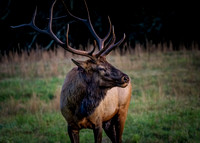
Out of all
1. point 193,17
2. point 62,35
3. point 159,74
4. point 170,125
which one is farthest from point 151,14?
point 170,125

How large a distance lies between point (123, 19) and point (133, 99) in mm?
8311

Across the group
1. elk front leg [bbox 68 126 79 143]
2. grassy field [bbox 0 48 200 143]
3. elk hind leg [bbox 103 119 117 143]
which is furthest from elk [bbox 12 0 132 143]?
grassy field [bbox 0 48 200 143]

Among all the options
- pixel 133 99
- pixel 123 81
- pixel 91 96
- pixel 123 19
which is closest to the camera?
pixel 123 81

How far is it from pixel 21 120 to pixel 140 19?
380 inches

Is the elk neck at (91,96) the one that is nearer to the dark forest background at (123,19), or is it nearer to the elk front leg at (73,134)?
the elk front leg at (73,134)

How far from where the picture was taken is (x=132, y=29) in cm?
1429

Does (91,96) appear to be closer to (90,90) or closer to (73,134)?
(90,90)

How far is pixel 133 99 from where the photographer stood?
276 inches

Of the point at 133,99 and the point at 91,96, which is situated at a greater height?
the point at 91,96

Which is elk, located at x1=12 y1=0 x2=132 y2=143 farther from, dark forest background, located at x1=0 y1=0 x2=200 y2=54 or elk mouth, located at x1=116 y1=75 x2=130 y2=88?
dark forest background, located at x1=0 y1=0 x2=200 y2=54

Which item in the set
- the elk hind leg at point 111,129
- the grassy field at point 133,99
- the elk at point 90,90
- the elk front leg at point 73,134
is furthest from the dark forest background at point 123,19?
the elk front leg at point 73,134

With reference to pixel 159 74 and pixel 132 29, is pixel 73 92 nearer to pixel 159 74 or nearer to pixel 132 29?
pixel 159 74

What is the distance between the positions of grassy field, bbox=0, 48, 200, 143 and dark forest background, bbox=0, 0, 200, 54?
2.89 metres

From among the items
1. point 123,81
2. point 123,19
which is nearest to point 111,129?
point 123,81
